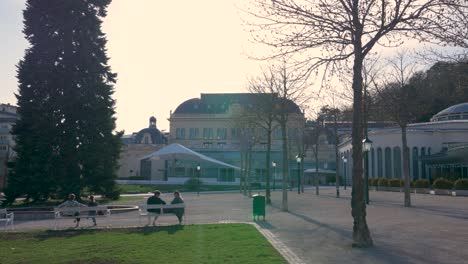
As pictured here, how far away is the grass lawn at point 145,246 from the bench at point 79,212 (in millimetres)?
2035

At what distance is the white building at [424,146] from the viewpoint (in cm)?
5750

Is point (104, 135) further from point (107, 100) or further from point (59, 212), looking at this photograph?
point (59, 212)

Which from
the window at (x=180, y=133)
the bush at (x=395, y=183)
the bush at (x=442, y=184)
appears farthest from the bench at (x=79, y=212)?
the window at (x=180, y=133)

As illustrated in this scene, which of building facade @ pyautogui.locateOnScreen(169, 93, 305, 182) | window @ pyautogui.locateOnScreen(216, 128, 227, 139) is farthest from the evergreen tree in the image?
window @ pyautogui.locateOnScreen(216, 128, 227, 139)

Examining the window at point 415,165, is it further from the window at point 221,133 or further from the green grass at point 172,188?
the window at point 221,133

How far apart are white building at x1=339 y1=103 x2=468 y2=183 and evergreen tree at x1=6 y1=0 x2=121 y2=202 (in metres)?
29.9

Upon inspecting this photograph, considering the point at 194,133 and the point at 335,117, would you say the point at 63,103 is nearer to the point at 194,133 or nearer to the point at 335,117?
the point at 335,117

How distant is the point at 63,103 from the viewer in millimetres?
35969

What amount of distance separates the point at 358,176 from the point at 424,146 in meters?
50.7

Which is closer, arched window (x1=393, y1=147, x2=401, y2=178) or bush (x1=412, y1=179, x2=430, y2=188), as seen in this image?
bush (x1=412, y1=179, x2=430, y2=188)

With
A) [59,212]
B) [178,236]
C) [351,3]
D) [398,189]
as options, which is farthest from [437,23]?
[398,189]

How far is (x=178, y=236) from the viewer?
1606 centimetres

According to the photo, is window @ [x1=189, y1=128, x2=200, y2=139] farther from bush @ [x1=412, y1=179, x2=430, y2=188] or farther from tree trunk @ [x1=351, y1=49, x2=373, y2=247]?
tree trunk @ [x1=351, y1=49, x2=373, y2=247]

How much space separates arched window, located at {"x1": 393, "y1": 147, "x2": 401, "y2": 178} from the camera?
6148 cm
